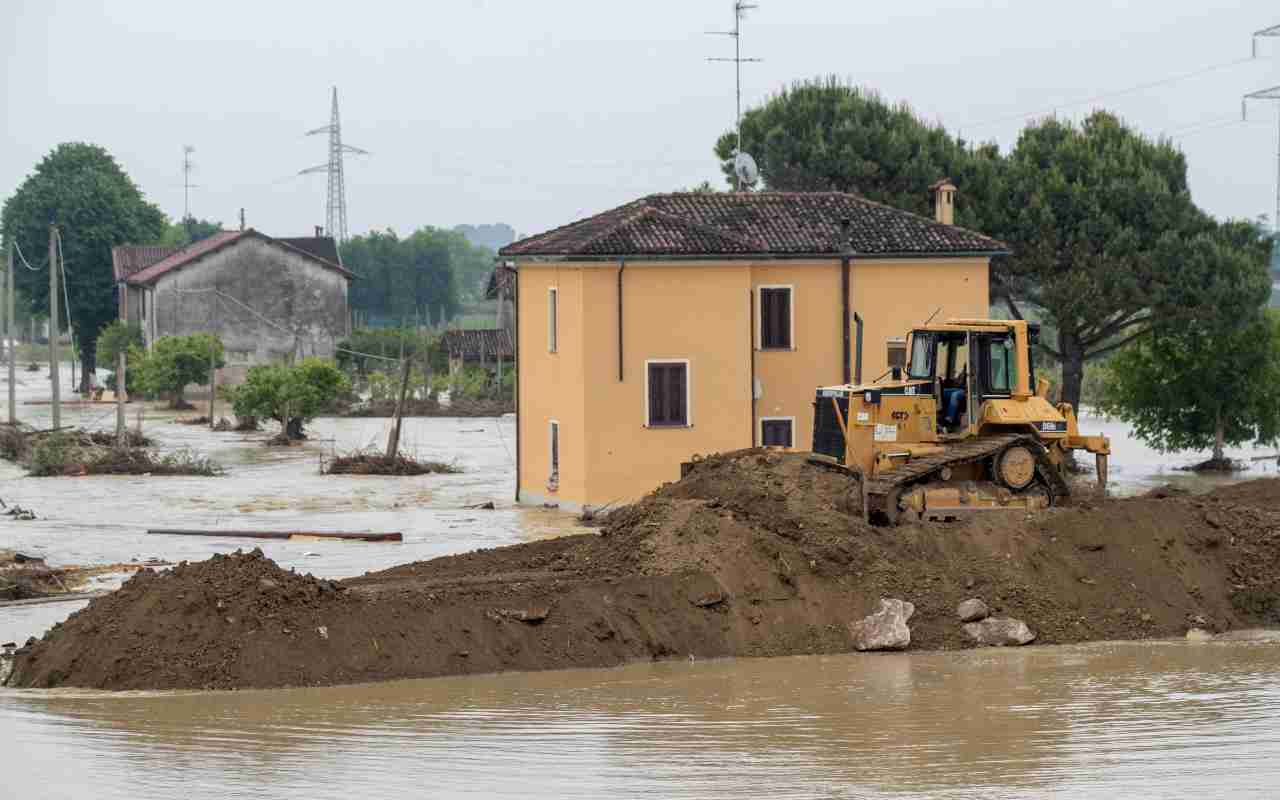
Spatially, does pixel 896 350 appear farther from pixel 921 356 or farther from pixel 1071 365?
pixel 1071 365

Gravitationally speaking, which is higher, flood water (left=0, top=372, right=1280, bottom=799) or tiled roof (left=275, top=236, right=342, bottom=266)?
tiled roof (left=275, top=236, right=342, bottom=266)

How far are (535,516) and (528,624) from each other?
1465cm

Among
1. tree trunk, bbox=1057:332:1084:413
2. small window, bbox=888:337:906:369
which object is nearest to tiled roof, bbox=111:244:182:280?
tree trunk, bbox=1057:332:1084:413

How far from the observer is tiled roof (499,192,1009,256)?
32.9 m

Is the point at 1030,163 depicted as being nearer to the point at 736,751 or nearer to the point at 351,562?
the point at 351,562

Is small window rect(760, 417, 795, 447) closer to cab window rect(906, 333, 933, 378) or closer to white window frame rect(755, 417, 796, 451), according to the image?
white window frame rect(755, 417, 796, 451)

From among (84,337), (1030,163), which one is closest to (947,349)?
(1030,163)

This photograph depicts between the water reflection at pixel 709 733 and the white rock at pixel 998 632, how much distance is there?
24.2 inches

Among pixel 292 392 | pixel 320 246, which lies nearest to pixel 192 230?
pixel 320 246

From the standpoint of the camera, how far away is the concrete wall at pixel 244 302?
7106 centimetres

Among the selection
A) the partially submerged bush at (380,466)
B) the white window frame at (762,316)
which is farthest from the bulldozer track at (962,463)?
the partially submerged bush at (380,466)

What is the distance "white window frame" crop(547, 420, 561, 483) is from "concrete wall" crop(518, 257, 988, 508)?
0.44 ft

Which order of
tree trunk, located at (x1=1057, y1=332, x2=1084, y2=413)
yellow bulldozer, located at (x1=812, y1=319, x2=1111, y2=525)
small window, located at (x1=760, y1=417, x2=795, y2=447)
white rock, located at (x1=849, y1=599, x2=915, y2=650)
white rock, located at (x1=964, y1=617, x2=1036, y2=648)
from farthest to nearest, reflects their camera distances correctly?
tree trunk, located at (x1=1057, y1=332, x2=1084, y2=413) < small window, located at (x1=760, y1=417, x2=795, y2=447) < yellow bulldozer, located at (x1=812, y1=319, x2=1111, y2=525) < white rock, located at (x1=964, y1=617, x2=1036, y2=648) < white rock, located at (x1=849, y1=599, x2=915, y2=650)

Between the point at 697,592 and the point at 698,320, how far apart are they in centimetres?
1413
